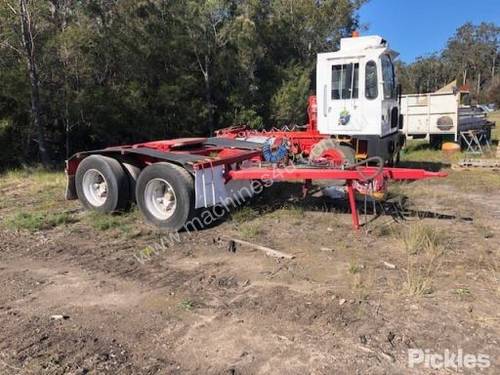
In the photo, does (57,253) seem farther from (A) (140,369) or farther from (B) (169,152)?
(A) (140,369)

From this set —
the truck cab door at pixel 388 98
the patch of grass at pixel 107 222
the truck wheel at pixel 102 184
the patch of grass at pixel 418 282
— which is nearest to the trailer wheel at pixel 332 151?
the truck cab door at pixel 388 98

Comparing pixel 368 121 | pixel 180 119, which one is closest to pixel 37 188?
pixel 368 121

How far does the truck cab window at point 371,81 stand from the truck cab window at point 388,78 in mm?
241

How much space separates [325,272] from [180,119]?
1871cm

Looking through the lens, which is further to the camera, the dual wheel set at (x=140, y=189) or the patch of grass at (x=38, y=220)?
the patch of grass at (x=38, y=220)

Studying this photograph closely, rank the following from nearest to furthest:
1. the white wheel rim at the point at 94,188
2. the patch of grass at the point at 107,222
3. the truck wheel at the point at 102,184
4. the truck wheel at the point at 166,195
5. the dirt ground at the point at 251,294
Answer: the dirt ground at the point at 251,294 < the truck wheel at the point at 166,195 < the patch of grass at the point at 107,222 < the truck wheel at the point at 102,184 < the white wheel rim at the point at 94,188

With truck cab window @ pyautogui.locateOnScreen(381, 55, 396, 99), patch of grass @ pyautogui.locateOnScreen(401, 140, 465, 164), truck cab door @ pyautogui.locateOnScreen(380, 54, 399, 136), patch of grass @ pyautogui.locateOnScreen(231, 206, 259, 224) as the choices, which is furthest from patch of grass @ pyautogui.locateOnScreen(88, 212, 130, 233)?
patch of grass @ pyautogui.locateOnScreen(401, 140, 465, 164)

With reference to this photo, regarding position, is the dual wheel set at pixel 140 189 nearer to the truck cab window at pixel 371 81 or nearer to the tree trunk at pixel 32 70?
the truck cab window at pixel 371 81

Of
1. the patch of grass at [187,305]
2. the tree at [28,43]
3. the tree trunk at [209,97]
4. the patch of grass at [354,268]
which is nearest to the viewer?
the patch of grass at [187,305]

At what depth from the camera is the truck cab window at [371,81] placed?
372 inches

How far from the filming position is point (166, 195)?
23.7 ft

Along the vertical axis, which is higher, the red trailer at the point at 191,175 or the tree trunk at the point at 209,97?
the tree trunk at the point at 209,97

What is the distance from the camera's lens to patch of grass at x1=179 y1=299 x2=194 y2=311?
14.1 feet

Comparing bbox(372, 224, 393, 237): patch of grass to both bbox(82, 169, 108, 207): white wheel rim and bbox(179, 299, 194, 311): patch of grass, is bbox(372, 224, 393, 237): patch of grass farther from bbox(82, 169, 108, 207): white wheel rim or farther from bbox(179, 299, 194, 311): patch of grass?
bbox(82, 169, 108, 207): white wheel rim
